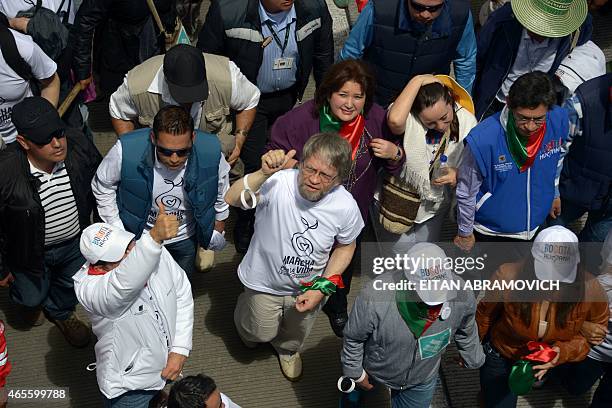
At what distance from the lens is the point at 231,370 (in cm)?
579

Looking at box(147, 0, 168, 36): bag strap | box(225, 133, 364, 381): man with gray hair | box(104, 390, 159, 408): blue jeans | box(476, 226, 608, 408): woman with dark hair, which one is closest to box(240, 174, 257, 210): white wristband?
box(225, 133, 364, 381): man with gray hair

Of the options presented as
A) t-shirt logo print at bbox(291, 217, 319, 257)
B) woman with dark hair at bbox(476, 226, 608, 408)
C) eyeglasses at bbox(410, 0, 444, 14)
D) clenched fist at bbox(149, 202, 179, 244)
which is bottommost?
woman with dark hair at bbox(476, 226, 608, 408)

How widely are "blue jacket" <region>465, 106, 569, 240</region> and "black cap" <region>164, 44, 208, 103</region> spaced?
1629 millimetres

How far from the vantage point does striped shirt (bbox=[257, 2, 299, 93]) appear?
18.9 feet

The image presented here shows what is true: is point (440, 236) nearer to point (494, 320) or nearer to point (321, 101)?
point (494, 320)

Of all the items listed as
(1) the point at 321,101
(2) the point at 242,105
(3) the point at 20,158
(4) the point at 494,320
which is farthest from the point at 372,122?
(3) the point at 20,158

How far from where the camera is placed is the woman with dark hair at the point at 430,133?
5.11m

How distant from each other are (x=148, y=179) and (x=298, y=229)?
93 centimetres

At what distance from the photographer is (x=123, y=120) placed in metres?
5.49

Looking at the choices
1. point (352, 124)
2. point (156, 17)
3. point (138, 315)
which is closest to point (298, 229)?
point (352, 124)

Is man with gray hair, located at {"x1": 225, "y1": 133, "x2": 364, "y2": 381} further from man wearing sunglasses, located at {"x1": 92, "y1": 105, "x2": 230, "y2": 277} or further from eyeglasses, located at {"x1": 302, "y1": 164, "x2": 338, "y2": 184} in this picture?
man wearing sunglasses, located at {"x1": 92, "y1": 105, "x2": 230, "y2": 277}

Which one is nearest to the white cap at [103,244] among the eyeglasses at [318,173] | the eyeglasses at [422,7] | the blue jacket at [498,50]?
the eyeglasses at [318,173]

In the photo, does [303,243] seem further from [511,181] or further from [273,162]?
[511,181]

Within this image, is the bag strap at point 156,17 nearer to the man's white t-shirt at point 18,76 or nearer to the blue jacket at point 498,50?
the man's white t-shirt at point 18,76
